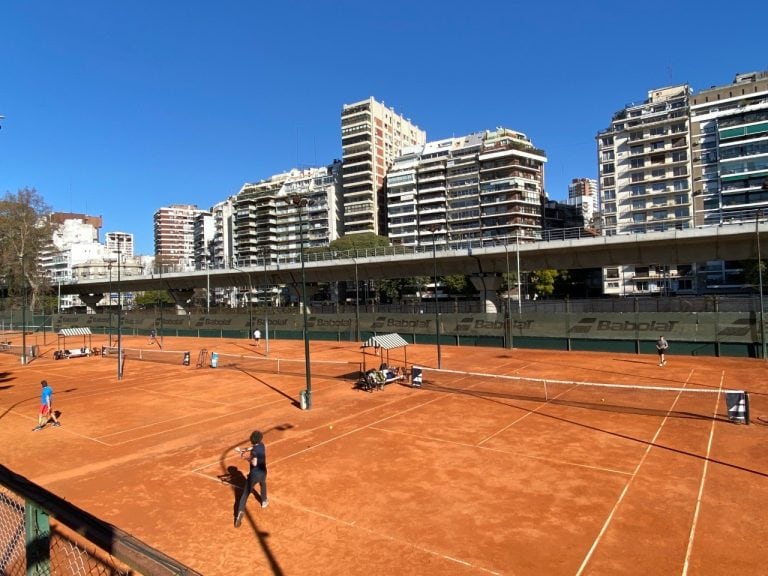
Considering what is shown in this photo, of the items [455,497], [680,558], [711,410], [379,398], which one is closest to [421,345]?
[379,398]

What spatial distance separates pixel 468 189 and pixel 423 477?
4575 inches

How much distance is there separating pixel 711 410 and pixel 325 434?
15.3m

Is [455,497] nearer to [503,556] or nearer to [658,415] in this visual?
[503,556]

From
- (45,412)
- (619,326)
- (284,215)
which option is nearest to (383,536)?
(45,412)

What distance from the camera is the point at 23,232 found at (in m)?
90.0

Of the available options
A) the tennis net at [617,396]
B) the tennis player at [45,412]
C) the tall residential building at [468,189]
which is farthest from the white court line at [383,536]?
the tall residential building at [468,189]

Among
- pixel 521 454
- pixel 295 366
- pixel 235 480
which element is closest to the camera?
pixel 235 480

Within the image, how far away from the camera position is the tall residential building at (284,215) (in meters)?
146

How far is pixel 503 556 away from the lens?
9.21 m

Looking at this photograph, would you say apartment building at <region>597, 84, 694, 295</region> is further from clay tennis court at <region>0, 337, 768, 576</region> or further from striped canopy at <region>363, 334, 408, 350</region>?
clay tennis court at <region>0, 337, 768, 576</region>

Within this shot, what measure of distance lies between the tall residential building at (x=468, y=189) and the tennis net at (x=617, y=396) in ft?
289

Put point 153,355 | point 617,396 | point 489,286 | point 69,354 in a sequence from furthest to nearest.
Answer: point 489,286, point 153,355, point 69,354, point 617,396

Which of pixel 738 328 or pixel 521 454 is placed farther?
pixel 738 328

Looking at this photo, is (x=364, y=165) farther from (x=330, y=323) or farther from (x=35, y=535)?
(x=35, y=535)
